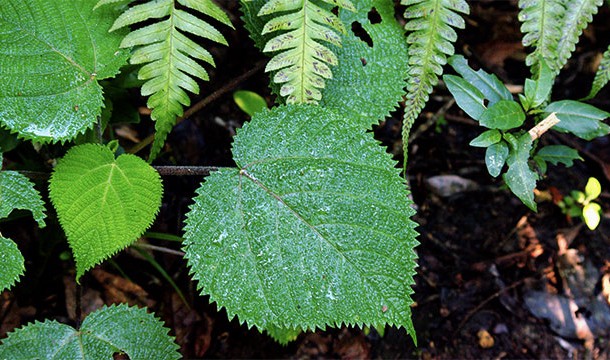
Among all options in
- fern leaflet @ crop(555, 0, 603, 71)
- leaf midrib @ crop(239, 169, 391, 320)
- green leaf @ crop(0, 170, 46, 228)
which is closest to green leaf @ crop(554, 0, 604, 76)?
fern leaflet @ crop(555, 0, 603, 71)

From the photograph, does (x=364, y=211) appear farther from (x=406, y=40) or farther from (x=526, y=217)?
(x=526, y=217)

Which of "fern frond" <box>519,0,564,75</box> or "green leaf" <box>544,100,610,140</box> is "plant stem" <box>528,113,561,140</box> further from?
"fern frond" <box>519,0,564,75</box>

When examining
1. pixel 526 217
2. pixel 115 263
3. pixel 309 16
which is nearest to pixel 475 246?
pixel 526 217

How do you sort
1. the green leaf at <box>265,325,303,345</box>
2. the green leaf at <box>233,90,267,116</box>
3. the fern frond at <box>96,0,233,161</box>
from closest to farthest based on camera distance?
the fern frond at <box>96,0,233,161</box>, the green leaf at <box>265,325,303,345</box>, the green leaf at <box>233,90,267,116</box>

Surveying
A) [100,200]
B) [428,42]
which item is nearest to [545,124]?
[428,42]

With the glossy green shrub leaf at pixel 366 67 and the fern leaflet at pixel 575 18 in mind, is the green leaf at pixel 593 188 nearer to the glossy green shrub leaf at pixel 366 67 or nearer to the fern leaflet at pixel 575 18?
the fern leaflet at pixel 575 18

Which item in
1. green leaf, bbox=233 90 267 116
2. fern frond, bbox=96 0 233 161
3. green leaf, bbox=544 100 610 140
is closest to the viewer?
fern frond, bbox=96 0 233 161
